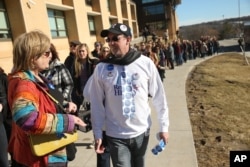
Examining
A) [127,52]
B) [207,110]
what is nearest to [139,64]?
[127,52]

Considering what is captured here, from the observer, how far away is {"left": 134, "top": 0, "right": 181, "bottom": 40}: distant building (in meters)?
54.7

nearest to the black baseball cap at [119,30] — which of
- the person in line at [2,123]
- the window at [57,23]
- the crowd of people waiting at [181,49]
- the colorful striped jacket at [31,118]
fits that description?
the colorful striped jacket at [31,118]

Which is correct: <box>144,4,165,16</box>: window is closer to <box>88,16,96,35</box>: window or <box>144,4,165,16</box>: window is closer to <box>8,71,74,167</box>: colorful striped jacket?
<box>88,16,96,35</box>: window

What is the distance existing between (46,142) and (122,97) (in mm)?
823

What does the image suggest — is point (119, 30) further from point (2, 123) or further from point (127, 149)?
point (2, 123)

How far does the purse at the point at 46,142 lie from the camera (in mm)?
2045

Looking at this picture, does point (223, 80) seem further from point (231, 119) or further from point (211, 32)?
point (211, 32)

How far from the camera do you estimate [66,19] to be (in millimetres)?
19484

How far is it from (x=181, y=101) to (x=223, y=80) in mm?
5044

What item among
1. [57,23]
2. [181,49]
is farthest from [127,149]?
[181,49]

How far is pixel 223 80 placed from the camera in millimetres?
12992

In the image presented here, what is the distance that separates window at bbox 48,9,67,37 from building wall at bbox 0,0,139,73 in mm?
304

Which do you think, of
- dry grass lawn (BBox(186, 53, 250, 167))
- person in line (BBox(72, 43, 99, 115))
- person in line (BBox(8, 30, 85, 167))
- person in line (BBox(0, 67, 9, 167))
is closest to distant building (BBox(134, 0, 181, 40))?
dry grass lawn (BBox(186, 53, 250, 167))

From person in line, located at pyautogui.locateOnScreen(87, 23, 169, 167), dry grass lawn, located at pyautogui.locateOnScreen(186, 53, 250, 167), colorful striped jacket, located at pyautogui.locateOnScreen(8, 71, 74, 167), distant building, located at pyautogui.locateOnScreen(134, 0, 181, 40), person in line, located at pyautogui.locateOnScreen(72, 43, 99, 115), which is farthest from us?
distant building, located at pyautogui.locateOnScreen(134, 0, 181, 40)
